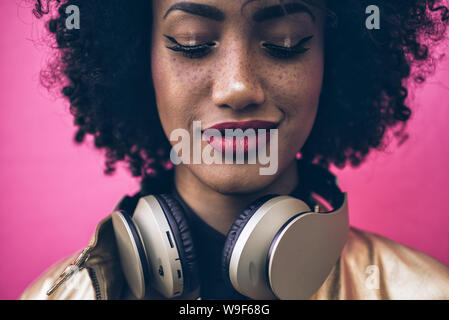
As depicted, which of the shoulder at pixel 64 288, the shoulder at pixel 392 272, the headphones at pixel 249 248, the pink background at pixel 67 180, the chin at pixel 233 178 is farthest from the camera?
the pink background at pixel 67 180

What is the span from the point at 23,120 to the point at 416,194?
1.86 metres

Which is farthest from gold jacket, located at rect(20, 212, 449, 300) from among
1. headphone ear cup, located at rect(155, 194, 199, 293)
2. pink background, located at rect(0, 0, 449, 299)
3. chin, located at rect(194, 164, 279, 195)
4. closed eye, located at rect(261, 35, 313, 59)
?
closed eye, located at rect(261, 35, 313, 59)

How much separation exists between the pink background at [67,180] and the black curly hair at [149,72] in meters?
0.34

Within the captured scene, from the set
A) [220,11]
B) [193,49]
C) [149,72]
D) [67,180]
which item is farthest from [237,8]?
[67,180]

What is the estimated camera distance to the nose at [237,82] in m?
1.09

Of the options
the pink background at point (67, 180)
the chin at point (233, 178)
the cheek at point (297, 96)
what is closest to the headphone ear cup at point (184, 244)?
the chin at point (233, 178)

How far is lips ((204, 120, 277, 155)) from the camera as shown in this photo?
117 centimetres

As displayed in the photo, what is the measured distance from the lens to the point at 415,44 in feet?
4.80

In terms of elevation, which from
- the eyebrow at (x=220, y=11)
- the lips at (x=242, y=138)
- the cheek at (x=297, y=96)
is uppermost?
the eyebrow at (x=220, y=11)

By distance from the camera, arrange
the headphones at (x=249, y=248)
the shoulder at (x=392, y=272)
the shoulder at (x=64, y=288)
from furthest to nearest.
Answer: the shoulder at (x=64, y=288) → the shoulder at (x=392, y=272) → the headphones at (x=249, y=248)

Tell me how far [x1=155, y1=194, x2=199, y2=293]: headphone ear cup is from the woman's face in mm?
131

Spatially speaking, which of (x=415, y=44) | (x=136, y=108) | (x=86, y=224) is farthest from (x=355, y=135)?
(x=86, y=224)

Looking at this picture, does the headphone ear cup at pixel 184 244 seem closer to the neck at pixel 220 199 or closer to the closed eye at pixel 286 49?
the neck at pixel 220 199

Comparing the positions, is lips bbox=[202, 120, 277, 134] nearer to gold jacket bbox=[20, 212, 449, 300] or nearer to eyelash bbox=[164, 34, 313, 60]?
eyelash bbox=[164, 34, 313, 60]
